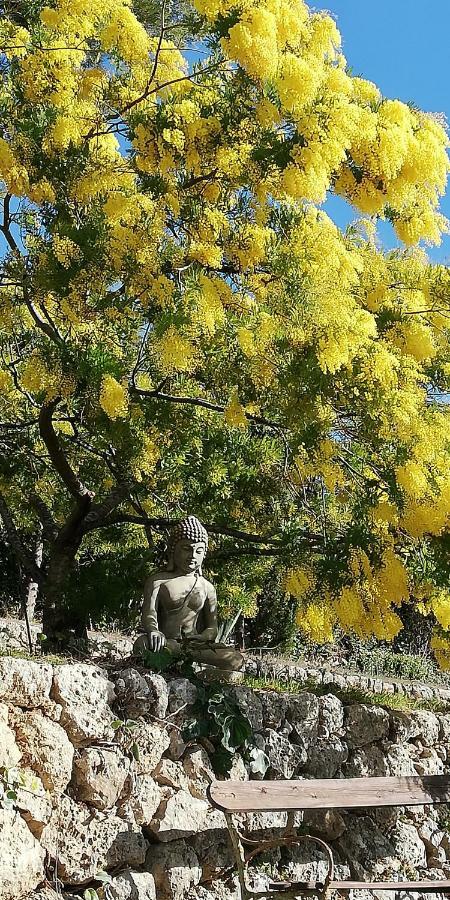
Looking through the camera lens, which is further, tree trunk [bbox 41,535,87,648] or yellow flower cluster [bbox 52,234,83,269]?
tree trunk [bbox 41,535,87,648]

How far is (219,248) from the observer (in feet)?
19.2

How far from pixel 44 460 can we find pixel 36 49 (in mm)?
4925

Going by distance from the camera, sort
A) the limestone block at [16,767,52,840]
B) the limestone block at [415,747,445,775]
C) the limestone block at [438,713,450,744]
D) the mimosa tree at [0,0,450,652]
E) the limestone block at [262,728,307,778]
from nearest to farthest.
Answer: the limestone block at [16,767,52,840], the mimosa tree at [0,0,450,652], the limestone block at [262,728,307,778], the limestone block at [415,747,445,775], the limestone block at [438,713,450,744]

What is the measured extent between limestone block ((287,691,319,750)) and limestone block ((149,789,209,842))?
845 mm

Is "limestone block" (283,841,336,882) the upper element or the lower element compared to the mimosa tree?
lower

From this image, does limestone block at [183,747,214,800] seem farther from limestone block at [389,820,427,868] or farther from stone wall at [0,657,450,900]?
limestone block at [389,820,427,868]

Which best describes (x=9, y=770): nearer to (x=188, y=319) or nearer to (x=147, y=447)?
(x=188, y=319)

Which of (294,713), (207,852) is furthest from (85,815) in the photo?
(294,713)

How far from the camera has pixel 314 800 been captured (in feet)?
15.4

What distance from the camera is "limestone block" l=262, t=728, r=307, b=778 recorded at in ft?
17.8

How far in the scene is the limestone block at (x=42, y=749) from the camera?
438 cm

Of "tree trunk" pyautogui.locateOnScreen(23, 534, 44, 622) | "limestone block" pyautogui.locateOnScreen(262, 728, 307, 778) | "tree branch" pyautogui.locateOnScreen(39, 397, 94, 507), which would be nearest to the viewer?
"limestone block" pyautogui.locateOnScreen(262, 728, 307, 778)

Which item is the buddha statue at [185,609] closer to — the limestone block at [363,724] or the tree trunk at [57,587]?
the limestone block at [363,724]

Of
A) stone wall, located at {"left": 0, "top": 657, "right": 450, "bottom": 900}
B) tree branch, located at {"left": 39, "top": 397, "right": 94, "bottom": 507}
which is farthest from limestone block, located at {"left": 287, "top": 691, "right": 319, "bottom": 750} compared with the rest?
tree branch, located at {"left": 39, "top": 397, "right": 94, "bottom": 507}
